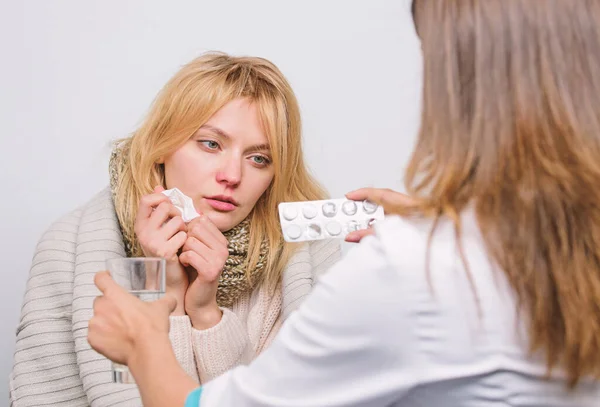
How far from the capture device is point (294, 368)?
2.70ft

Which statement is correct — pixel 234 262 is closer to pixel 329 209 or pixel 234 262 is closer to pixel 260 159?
pixel 260 159

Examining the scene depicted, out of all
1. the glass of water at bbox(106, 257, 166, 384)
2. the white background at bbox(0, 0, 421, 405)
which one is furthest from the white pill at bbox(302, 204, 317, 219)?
the white background at bbox(0, 0, 421, 405)

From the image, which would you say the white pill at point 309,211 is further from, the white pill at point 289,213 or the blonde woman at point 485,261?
the blonde woman at point 485,261

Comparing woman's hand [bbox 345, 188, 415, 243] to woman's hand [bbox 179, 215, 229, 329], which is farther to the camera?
woman's hand [bbox 179, 215, 229, 329]

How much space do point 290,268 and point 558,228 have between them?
1.05m

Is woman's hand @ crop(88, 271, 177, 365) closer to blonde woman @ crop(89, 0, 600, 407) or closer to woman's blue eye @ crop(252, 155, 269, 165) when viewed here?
blonde woman @ crop(89, 0, 600, 407)

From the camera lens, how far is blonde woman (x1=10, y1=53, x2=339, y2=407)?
1568mm

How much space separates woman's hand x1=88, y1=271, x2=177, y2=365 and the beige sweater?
54cm

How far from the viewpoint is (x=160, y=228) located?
1545 mm

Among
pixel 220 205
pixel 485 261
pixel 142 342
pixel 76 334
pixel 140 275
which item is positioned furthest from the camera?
pixel 220 205

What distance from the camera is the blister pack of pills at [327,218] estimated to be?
1.32 m

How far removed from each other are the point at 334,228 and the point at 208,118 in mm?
497

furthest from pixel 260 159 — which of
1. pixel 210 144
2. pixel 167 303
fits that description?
pixel 167 303

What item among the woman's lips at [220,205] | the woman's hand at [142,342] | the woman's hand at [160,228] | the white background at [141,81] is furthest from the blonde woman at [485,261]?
the white background at [141,81]
